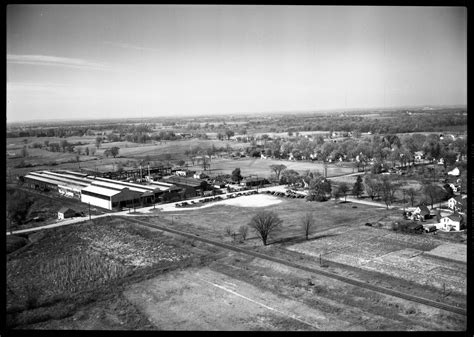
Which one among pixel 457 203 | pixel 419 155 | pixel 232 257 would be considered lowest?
pixel 232 257

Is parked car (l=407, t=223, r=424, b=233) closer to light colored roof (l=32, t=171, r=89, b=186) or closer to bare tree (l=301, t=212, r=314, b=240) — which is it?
bare tree (l=301, t=212, r=314, b=240)

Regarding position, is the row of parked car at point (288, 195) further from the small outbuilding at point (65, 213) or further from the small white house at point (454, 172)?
the small outbuilding at point (65, 213)

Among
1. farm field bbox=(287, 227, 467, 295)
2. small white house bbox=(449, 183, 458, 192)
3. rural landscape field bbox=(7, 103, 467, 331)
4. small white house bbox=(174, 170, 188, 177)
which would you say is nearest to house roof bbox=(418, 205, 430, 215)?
rural landscape field bbox=(7, 103, 467, 331)

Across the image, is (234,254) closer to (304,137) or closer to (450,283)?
(450,283)

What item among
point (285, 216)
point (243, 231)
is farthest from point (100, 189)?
point (285, 216)

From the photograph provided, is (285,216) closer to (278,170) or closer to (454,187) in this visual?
(278,170)

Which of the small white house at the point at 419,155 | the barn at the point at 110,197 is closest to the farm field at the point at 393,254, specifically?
the barn at the point at 110,197

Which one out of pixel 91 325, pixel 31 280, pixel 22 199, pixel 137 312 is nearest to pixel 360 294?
pixel 137 312
